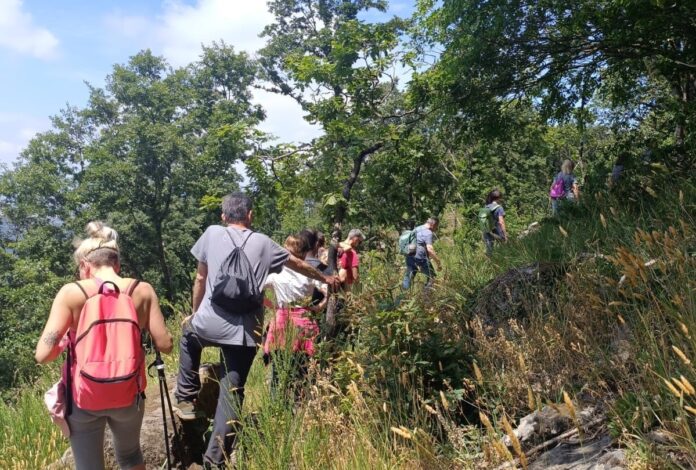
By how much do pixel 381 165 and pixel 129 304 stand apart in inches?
157

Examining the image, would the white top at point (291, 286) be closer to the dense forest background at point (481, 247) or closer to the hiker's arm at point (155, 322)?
the dense forest background at point (481, 247)

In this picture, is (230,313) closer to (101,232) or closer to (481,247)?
(101,232)

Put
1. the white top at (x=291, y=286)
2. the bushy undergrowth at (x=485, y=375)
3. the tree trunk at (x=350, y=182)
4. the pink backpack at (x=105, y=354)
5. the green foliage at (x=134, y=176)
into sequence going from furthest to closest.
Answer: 1. the green foliage at (x=134, y=176)
2. the tree trunk at (x=350, y=182)
3. the white top at (x=291, y=286)
4. the pink backpack at (x=105, y=354)
5. the bushy undergrowth at (x=485, y=375)

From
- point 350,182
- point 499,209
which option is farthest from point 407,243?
point 350,182

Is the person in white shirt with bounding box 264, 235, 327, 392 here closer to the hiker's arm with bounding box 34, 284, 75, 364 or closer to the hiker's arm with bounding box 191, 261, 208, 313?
the hiker's arm with bounding box 191, 261, 208, 313

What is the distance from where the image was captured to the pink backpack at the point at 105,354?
270cm

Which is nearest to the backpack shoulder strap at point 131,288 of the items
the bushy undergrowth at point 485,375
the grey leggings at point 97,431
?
the grey leggings at point 97,431

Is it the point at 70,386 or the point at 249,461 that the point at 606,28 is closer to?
the point at 249,461

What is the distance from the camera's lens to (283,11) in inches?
1157

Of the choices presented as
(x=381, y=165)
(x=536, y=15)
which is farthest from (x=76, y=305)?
(x=536, y=15)

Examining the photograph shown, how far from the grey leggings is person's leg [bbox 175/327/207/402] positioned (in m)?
1.11

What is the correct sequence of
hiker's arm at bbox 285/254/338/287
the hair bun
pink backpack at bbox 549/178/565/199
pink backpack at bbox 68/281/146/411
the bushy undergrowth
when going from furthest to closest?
1. pink backpack at bbox 549/178/565/199
2. hiker's arm at bbox 285/254/338/287
3. the hair bun
4. pink backpack at bbox 68/281/146/411
5. the bushy undergrowth

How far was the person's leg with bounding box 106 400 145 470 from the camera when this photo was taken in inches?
112

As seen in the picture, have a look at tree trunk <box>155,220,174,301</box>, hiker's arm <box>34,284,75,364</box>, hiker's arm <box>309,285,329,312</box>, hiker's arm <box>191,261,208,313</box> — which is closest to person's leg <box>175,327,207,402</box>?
hiker's arm <box>191,261,208,313</box>
